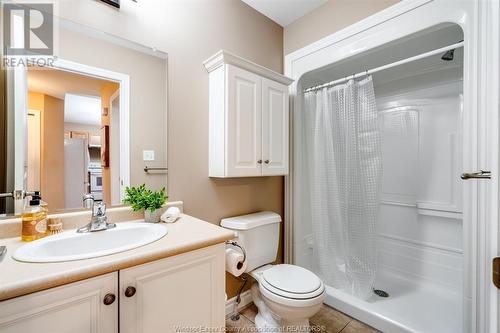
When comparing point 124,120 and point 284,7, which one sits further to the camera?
point 284,7

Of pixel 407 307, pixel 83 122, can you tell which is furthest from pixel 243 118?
pixel 407 307

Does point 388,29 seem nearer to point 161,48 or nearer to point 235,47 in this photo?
point 235,47

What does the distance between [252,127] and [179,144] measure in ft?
1.74

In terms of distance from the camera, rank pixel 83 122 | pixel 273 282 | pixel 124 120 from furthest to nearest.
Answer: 1. pixel 273 282
2. pixel 124 120
3. pixel 83 122

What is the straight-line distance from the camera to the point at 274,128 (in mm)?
1772

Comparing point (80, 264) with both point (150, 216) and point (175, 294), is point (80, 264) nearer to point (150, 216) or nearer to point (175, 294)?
point (175, 294)

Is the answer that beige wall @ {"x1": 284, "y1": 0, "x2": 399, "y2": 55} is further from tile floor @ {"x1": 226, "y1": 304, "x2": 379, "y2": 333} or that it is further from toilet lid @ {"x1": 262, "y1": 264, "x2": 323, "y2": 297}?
tile floor @ {"x1": 226, "y1": 304, "x2": 379, "y2": 333}

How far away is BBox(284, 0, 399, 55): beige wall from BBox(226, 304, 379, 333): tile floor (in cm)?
222

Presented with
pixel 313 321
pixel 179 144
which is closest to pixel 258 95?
pixel 179 144

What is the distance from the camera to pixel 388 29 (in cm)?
148

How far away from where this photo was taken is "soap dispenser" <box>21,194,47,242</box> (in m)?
0.92

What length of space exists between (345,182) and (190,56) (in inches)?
59.8

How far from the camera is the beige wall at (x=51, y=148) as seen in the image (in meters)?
1.05

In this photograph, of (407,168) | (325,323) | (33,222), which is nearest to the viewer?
(33,222)
